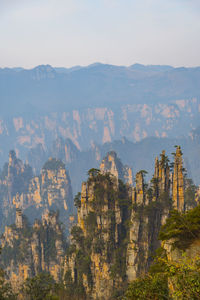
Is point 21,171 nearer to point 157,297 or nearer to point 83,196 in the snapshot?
point 83,196

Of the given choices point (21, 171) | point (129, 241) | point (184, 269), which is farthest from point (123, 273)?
point (21, 171)

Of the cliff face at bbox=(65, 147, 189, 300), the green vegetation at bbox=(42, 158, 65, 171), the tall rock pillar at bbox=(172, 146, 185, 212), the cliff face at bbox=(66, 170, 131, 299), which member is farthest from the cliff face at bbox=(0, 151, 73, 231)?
the tall rock pillar at bbox=(172, 146, 185, 212)

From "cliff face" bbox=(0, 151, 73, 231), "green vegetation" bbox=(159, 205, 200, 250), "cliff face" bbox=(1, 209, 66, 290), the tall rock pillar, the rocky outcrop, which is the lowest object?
"cliff face" bbox=(1, 209, 66, 290)

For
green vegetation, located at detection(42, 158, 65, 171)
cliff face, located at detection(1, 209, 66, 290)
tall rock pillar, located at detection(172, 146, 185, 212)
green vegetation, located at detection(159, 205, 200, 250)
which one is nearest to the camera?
green vegetation, located at detection(159, 205, 200, 250)

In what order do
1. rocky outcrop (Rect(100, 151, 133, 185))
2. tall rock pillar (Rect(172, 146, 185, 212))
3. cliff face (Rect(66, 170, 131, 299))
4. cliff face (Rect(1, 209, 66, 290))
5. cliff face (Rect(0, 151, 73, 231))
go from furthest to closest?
rocky outcrop (Rect(100, 151, 133, 185))
cliff face (Rect(0, 151, 73, 231))
cliff face (Rect(1, 209, 66, 290))
tall rock pillar (Rect(172, 146, 185, 212))
cliff face (Rect(66, 170, 131, 299))

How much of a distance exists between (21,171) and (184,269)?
478 feet

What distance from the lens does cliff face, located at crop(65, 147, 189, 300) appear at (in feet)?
151

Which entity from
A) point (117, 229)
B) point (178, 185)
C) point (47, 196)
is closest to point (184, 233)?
point (178, 185)

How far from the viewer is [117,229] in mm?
49750

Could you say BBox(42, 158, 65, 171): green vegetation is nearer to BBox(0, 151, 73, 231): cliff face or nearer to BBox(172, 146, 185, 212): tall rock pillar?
BBox(0, 151, 73, 231): cliff face

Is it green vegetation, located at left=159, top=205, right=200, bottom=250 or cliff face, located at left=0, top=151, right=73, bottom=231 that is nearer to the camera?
green vegetation, located at left=159, top=205, right=200, bottom=250

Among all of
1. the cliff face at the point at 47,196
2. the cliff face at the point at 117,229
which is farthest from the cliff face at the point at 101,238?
the cliff face at the point at 47,196

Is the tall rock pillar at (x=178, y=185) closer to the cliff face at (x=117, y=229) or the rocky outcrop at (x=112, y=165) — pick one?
the cliff face at (x=117, y=229)

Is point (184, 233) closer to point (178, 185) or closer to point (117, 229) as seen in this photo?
point (178, 185)
